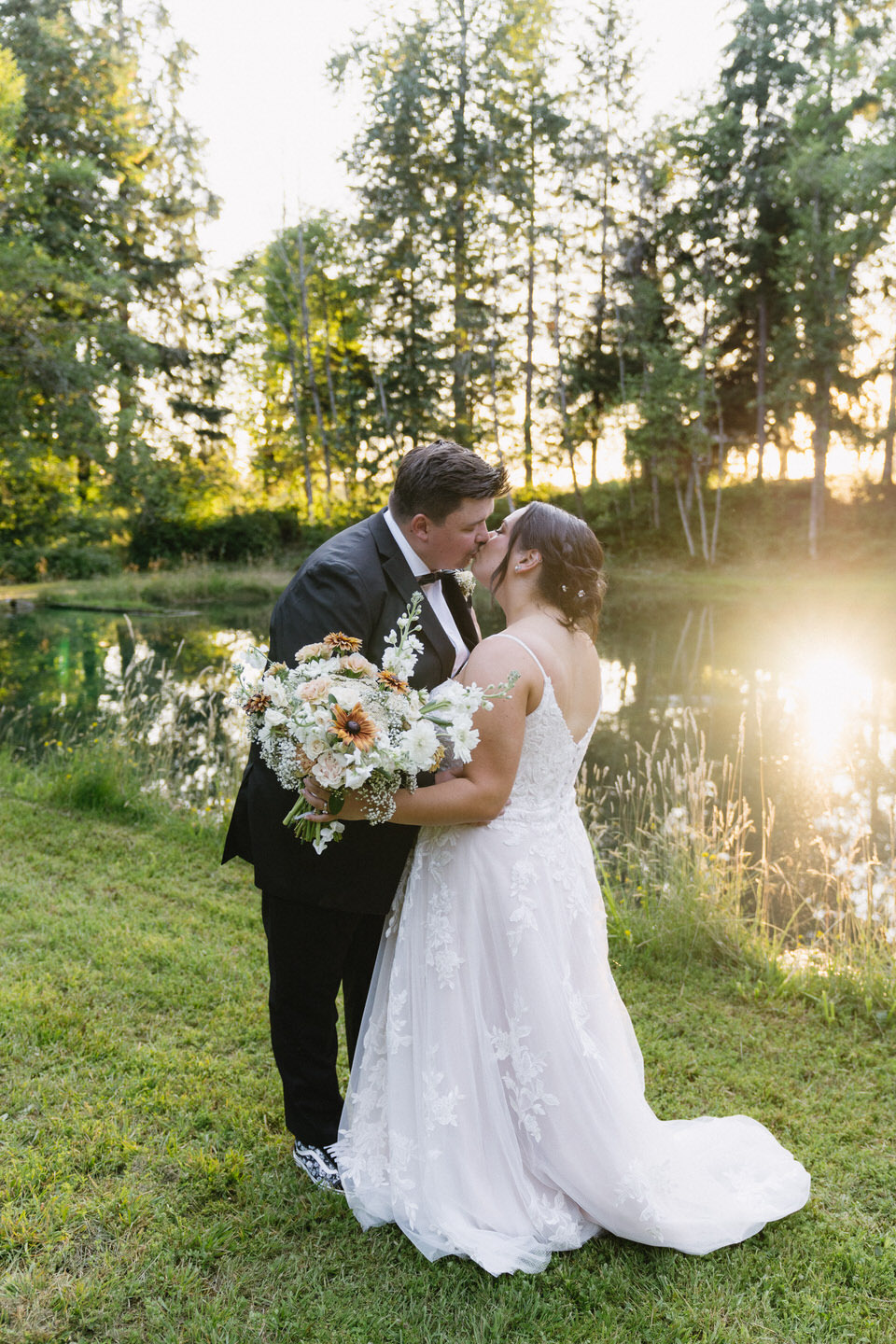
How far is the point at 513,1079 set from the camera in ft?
9.16

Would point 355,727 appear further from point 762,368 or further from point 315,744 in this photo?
point 762,368

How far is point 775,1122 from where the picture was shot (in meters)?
3.61

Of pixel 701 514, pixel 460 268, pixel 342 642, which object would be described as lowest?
pixel 342 642

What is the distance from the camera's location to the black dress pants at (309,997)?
118 inches

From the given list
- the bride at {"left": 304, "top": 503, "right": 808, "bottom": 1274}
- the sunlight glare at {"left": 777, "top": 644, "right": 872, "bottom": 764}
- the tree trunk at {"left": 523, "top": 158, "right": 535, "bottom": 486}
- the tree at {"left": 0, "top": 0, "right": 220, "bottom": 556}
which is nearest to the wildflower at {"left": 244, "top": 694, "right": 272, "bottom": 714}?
the bride at {"left": 304, "top": 503, "right": 808, "bottom": 1274}

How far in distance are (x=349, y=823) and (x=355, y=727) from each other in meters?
0.77

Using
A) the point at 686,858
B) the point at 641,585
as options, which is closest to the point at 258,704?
the point at 686,858

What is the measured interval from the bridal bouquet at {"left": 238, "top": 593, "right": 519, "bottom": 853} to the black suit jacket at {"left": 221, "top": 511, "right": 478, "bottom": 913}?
37cm

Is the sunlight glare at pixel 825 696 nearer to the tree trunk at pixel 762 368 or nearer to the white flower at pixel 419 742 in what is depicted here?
the white flower at pixel 419 742

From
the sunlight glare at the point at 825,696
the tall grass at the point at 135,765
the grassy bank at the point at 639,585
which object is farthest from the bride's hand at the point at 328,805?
the grassy bank at the point at 639,585

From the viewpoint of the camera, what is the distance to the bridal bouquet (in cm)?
225

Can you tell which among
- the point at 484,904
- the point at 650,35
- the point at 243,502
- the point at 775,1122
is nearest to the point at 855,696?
the point at 775,1122

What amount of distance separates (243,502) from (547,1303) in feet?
106

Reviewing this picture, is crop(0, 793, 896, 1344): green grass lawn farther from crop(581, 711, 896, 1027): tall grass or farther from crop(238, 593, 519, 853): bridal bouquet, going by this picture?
crop(238, 593, 519, 853): bridal bouquet
